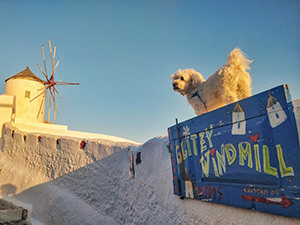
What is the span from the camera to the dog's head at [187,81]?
14.0 feet

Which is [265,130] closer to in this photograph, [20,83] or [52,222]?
[52,222]

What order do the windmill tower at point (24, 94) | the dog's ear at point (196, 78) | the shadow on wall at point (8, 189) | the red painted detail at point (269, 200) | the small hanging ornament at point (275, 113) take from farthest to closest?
the windmill tower at point (24, 94), the shadow on wall at point (8, 189), the dog's ear at point (196, 78), the small hanging ornament at point (275, 113), the red painted detail at point (269, 200)

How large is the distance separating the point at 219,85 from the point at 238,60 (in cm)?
53

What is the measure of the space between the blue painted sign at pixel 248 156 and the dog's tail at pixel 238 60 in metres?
1.01

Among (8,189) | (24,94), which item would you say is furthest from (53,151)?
(24,94)

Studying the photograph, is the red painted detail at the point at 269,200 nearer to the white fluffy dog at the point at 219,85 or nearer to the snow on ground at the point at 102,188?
the snow on ground at the point at 102,188

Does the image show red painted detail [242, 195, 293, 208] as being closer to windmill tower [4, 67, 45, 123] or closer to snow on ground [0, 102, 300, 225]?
snow on ground [0, 102, 300, 225]

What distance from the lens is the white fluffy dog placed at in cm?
342

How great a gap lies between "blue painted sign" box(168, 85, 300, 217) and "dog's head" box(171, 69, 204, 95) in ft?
3.32

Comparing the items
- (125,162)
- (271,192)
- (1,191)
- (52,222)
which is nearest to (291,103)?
(271,192)

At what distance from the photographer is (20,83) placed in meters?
14.2

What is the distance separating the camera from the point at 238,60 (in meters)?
3.45

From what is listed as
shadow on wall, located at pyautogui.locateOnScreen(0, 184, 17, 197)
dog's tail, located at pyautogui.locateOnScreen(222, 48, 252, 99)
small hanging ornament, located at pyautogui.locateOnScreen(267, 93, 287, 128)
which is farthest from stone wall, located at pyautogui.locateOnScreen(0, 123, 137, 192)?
A: small hanging ornament, located at pyautogui.locateOnScreen(267, 93, 287, 128)

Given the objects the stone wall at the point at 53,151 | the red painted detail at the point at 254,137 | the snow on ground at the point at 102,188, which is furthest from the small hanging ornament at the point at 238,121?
the stone wall at the point at 53,151
